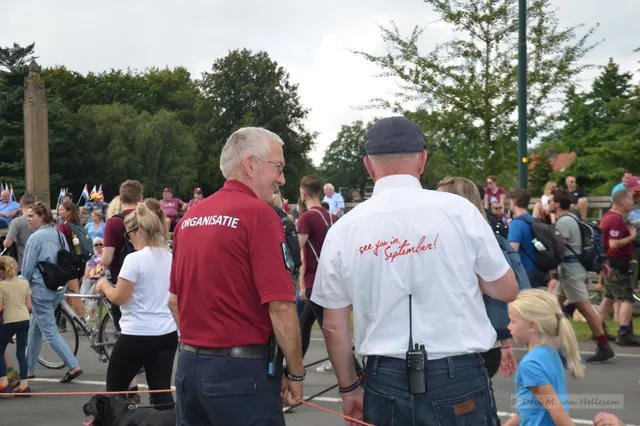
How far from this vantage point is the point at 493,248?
3.15 m

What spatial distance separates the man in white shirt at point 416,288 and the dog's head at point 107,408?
265cm

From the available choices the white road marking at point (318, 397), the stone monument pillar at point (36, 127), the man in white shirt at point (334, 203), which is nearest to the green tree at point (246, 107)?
the stone monument pillar at point (36, 127)

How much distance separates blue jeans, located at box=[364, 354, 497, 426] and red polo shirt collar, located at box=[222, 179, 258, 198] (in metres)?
0.94

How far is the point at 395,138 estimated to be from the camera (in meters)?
3.26

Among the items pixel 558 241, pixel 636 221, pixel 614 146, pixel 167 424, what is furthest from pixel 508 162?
pixel 614 146

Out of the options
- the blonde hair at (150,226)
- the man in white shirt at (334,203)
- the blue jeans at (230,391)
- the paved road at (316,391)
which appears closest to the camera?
the blue jeans at (230,391)

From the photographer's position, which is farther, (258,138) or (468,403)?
(258,138)

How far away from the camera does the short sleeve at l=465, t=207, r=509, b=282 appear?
3.12m

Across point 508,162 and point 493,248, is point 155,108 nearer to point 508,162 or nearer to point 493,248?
point 508,162

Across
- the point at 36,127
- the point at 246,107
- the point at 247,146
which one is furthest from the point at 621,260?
the point at 246,107

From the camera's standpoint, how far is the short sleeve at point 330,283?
323 cm

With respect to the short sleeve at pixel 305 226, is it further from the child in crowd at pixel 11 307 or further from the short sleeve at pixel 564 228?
the short sleeve at pixel 564 228

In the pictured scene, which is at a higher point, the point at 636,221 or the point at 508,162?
the point at 508,162

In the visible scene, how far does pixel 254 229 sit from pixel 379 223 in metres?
0.56
